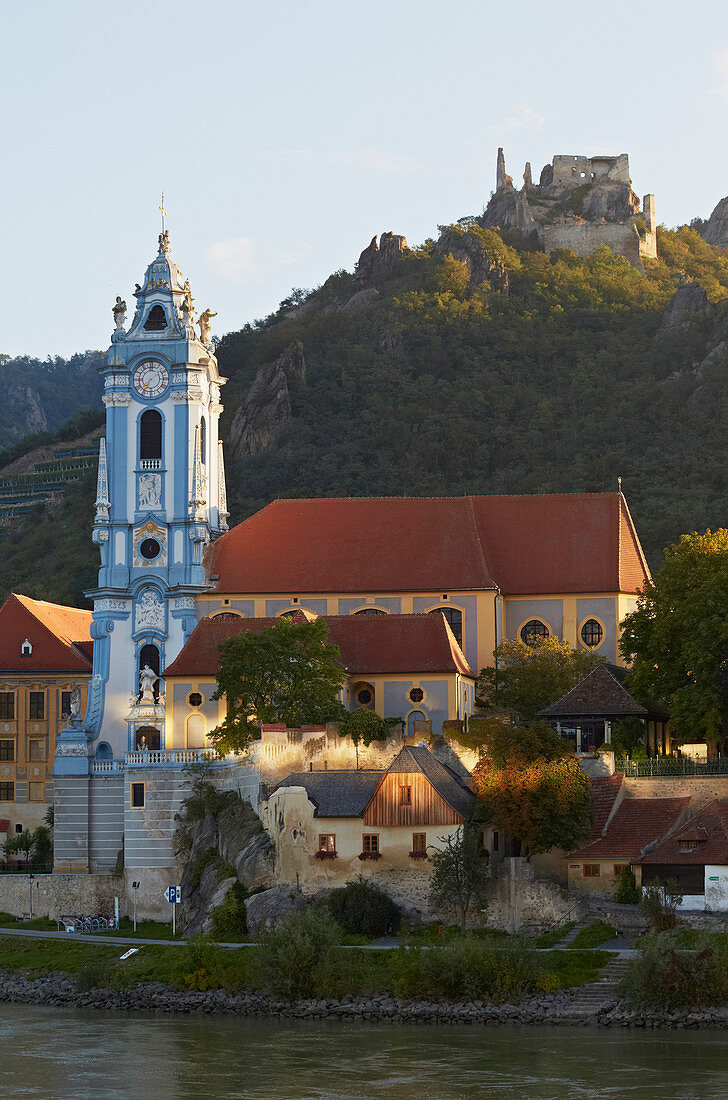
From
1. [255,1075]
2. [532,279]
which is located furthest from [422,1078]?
[532,279]

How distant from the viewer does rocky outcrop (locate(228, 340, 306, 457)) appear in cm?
12850

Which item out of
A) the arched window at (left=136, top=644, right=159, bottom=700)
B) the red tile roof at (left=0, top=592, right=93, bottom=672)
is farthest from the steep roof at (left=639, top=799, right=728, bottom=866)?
the red tile roof at (left=0, top=592, right=93, bottom=672)

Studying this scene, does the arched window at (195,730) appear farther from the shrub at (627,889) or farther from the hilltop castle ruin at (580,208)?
the hilltop castle ruin at (580,208)

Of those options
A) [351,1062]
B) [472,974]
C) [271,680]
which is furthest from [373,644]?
[351,1062]

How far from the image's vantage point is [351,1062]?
46000 mm

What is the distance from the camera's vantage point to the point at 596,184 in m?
175

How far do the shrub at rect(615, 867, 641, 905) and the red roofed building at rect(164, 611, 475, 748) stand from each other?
12946 millimetres

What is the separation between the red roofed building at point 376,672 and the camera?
68.7 meters

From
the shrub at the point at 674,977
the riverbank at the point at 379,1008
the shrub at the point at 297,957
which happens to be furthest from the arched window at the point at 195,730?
the shrub at the point at 674,977

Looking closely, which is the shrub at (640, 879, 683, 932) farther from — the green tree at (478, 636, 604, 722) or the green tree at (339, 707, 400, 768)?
the green tree at (478, 636, 604, 722)

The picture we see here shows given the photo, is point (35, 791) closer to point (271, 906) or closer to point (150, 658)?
point (150, 658)

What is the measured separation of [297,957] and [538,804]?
357 inches

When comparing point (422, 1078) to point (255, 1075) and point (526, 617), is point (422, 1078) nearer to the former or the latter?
point (255, 1075)

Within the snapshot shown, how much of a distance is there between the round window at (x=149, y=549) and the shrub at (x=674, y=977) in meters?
32.0
